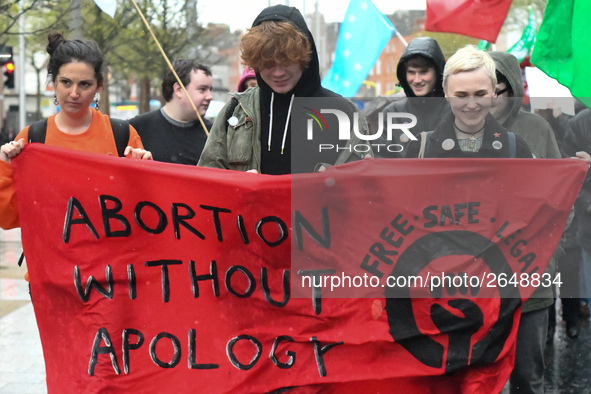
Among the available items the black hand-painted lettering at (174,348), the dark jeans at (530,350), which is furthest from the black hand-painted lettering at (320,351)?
the dark jeans at (530,350)

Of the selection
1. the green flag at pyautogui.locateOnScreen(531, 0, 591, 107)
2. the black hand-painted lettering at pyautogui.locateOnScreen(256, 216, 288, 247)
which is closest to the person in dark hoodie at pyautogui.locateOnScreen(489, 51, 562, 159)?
the green flag at pyautogui.locateOnScreen(531, 0, 591, 107)

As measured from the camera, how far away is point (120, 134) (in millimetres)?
4223

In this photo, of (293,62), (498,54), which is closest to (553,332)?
(498,54)

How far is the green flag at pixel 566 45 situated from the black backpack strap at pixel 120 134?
2429 millimetres

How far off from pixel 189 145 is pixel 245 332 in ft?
7.49

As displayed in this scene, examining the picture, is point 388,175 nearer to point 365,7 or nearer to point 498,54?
point 498,54

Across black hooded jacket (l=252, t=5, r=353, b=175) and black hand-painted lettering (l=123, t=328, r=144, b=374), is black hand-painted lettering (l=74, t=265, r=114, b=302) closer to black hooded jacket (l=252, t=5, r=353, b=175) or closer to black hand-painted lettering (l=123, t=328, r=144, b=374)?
black hand-painted lettering (l=123, t=328, r=144, b=374)

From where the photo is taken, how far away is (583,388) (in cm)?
553

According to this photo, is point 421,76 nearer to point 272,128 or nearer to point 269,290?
point 272,128

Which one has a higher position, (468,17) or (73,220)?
(468,17)

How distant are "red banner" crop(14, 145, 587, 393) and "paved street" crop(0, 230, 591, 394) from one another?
5.64 ft

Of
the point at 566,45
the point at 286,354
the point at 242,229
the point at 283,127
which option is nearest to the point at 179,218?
the point at 242,229

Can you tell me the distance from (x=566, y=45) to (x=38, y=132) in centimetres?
302

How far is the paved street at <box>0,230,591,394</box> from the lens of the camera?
5469mm
